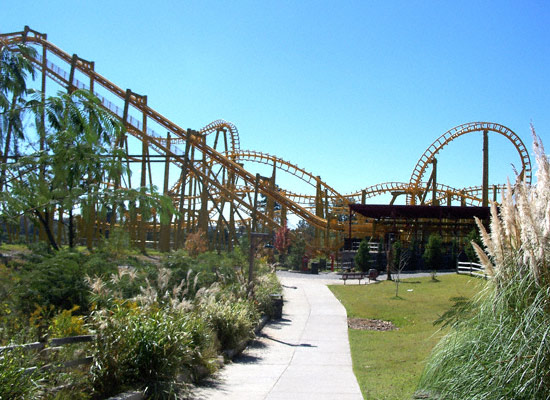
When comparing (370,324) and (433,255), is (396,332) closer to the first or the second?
(370,324)

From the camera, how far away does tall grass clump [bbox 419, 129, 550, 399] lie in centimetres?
393

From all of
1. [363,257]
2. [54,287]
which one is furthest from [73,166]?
[363,257]

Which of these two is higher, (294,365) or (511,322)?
(511,322)

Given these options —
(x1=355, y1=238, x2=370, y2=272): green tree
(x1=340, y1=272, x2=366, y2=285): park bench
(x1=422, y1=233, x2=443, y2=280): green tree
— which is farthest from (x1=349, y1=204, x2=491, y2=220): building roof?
(x1=340, y1=272, x2=366, y2=285): park bench

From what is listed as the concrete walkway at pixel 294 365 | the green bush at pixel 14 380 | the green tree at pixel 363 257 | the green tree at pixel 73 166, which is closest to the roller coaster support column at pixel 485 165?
the green tree at pixel 363 257

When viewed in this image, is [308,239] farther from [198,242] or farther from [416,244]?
[198,242]

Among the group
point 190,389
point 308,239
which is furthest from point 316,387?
point 308,239

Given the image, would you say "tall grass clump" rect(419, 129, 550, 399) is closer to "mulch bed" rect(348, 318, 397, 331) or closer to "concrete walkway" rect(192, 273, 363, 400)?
"concrete walkway" rect(192, 273, 363, 400)

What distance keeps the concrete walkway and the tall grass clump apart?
8.64 ft

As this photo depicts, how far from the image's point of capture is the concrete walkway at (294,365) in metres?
7.06

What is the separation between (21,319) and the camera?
6195 mm

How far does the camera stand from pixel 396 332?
12.7 meters

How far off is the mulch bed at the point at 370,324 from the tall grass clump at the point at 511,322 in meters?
8.77

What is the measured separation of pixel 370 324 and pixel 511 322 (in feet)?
33.7
